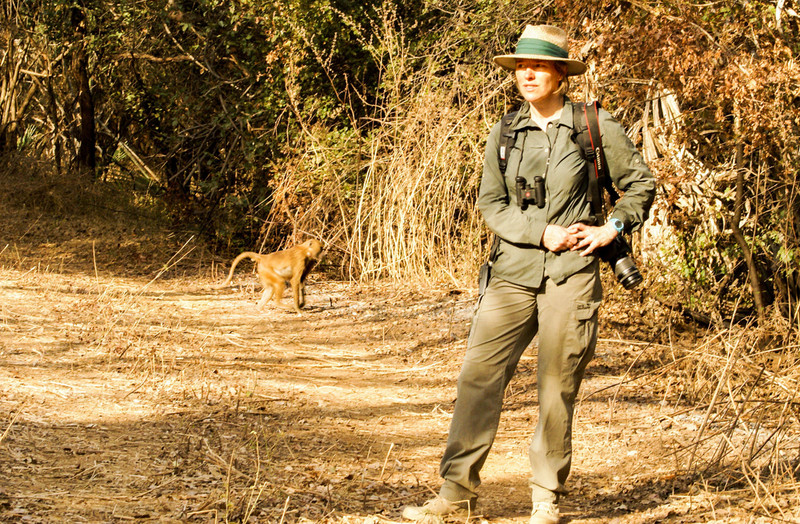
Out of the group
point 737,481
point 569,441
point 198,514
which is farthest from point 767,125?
point 198,514

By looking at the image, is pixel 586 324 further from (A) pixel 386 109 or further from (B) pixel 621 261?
(A) pixel 386 109

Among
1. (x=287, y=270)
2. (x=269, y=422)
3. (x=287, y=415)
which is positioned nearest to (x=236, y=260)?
(x=287, y=270)

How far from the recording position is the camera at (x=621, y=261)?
13.0ft

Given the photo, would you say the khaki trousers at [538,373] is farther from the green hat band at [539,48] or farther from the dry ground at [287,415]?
the green hat band at [539,48]

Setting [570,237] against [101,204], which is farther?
[101,204]

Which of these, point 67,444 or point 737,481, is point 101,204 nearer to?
point 67,444

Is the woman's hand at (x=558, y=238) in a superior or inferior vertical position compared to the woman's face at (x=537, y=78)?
inferior

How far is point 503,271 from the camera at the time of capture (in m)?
4.08

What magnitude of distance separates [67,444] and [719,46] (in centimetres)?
507

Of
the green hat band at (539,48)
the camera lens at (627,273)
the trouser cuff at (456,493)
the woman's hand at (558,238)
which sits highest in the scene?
the green hat band at (539,48)

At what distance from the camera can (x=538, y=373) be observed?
4062mm

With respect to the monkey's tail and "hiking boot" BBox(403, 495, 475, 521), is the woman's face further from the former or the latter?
the monkey's tail

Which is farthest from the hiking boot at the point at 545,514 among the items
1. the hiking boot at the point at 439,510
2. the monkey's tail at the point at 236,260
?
the monkey's tail at the point at 236,260

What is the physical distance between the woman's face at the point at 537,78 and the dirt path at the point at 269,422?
1.76 meters
